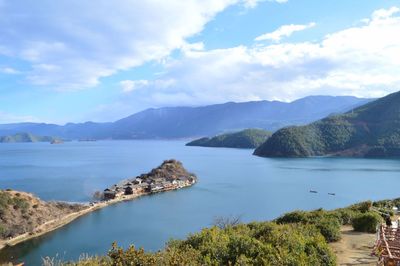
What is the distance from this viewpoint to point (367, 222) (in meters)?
13.3

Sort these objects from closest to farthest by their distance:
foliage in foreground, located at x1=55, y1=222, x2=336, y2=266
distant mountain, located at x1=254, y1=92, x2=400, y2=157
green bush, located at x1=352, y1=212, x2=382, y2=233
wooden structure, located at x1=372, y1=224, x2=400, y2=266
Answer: foliage in foreground, located at x1=55, y1=222, x2=336, y2=266 → wooden structure, located at x1=372, y1=224, x2=400, y2=266 → green bush, located at x1=352, y1=212, x2=382, y2=233 → distant mountain, located at x1=254, y1=92, x2=400, y2=157

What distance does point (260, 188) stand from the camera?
2628 inches

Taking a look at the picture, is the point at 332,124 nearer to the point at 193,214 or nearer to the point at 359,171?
the point at 359,171

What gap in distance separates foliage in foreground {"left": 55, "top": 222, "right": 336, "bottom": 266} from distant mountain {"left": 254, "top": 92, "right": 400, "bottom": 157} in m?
122

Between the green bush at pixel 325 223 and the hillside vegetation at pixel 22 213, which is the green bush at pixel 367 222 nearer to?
the green bush at pixel 325 223

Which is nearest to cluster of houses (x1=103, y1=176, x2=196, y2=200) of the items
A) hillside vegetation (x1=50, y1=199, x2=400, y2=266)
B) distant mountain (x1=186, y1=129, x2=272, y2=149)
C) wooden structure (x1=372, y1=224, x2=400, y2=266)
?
hillside vegetation (x1=50, y1=199, x2=400, y2=266)

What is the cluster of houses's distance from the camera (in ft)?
199

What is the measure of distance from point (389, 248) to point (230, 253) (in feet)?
9.86

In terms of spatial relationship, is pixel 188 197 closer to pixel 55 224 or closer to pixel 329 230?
pixel 55 224

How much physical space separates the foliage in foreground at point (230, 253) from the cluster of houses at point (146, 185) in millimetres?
52869

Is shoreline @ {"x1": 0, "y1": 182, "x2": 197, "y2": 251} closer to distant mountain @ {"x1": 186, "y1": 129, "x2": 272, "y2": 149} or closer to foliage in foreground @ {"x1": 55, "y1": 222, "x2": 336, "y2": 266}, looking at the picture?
foliage in foreground @ {"x1": 55, "y1": 222, "x2": 336, "y2": 266}

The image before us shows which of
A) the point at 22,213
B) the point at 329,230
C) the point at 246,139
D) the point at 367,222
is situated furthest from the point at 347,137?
the point at 329,230

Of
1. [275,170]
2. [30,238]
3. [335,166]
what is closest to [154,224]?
[30,238]

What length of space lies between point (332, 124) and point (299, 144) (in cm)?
1999
